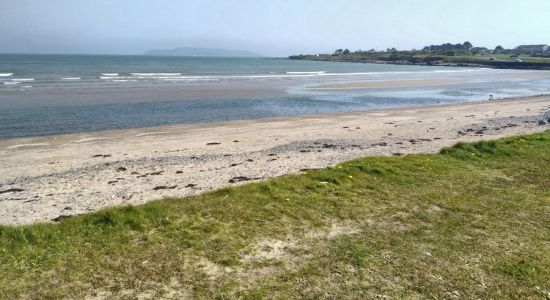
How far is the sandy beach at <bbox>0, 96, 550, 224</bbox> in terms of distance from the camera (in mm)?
9149

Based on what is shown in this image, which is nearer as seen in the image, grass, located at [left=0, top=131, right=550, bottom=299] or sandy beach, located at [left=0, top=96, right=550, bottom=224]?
grass, located at [left=0, top=131, right=550, bottom=299]

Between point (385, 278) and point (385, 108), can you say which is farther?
point (385, 108)

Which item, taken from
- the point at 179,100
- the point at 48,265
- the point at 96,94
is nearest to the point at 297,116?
the point at 179,100

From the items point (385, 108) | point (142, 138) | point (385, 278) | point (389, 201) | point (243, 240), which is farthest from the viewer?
point (385, 108)

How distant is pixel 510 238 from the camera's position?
6246mm

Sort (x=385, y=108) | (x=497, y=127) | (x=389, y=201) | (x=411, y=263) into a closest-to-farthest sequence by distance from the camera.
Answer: (x=411, y=263) → (x=389, y=201) → (x=497, y=127) → (x=385, y=108)

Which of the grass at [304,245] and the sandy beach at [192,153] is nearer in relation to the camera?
the grass at [304,245]

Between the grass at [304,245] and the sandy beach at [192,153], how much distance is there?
6.07ft

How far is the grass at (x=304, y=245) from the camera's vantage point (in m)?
4.89

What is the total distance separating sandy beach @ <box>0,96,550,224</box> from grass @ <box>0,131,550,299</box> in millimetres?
1849

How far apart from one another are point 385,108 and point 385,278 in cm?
2493

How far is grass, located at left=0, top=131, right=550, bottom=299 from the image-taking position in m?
4.89

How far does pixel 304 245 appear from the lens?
6.03 m

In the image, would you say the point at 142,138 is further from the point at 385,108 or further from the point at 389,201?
the point at 385,108
